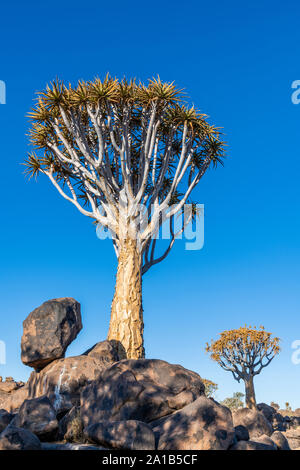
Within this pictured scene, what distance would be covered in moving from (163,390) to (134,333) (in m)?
5.15

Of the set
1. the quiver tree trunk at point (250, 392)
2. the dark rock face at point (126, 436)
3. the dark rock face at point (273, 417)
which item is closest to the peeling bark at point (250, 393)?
the quiver tree trunk at point (250, 392)

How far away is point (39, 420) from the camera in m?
7.94

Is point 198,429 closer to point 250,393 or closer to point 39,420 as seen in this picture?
point 39,420

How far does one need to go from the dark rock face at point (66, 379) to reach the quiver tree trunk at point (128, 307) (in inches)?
86.8

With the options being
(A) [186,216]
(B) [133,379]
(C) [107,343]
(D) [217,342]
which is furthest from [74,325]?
(D) [217,342]

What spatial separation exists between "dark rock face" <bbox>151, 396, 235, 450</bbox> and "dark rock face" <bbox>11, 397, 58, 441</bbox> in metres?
→ 1.93

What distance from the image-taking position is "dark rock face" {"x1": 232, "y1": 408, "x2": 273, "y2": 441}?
9.59 metres

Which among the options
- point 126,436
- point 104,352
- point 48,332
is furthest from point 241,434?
point 48,332

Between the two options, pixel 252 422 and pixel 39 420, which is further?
pixel 252 422

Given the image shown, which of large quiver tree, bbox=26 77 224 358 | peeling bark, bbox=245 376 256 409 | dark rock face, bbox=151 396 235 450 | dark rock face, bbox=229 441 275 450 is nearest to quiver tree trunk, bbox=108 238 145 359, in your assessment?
large quiver tree, bbox=26 77 224 358

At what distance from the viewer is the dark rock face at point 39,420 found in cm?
784

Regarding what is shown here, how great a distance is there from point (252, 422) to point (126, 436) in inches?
165

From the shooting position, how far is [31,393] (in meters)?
12.0
